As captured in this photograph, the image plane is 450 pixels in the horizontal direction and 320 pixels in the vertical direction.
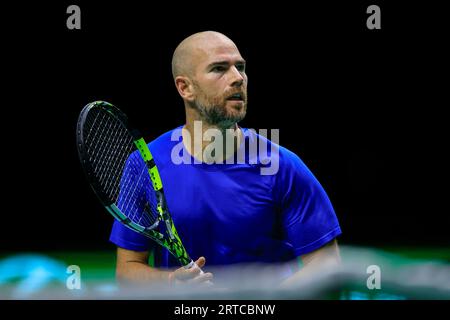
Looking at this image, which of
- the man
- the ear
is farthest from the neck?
the ear

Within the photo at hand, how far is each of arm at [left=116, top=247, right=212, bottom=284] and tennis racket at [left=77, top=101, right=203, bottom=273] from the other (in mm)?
65

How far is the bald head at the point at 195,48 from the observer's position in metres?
4.63

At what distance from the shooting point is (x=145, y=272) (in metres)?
4.66

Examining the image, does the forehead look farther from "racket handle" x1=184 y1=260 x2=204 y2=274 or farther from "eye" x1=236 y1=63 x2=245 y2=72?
"racket handle" x1=184 y1=260 x2=204 y2=274

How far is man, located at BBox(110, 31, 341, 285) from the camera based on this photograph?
4.61 meters

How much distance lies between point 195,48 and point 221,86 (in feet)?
0.85

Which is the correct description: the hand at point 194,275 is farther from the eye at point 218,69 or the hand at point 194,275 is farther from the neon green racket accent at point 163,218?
the eye at point 218,69

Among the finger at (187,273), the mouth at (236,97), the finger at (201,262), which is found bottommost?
the finger at (187,273)

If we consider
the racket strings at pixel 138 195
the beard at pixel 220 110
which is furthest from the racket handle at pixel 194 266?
the beard at pixel 220 110

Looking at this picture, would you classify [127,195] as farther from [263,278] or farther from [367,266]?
[367,266]

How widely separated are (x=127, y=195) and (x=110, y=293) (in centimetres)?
67

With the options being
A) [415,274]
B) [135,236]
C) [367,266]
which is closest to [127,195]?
[135,236]

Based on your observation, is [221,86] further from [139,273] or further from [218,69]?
[139,273]

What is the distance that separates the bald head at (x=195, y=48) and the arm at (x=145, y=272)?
1000mm
